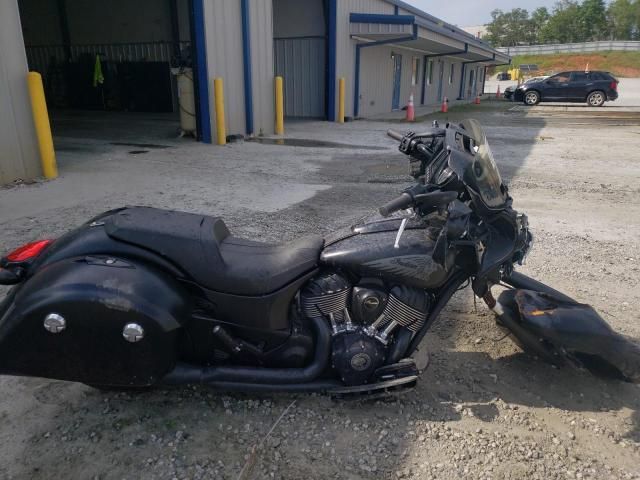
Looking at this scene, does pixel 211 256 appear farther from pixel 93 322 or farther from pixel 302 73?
pixel 302 73

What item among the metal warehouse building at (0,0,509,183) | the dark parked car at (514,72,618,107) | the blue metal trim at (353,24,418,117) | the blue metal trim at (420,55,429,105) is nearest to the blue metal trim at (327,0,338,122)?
the metal warehouse building at (0,0,509,183)

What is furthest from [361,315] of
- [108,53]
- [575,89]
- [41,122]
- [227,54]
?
[575,89]

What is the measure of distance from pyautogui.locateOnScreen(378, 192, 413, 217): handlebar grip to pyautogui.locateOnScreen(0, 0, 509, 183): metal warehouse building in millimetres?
9637

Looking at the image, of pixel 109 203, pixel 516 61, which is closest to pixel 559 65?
pixel 516 61

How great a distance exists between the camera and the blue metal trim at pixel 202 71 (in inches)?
406

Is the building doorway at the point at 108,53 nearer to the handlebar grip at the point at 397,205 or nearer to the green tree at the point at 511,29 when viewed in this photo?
the handlebar grip at the point at 397,205

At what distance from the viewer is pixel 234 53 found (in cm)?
1141

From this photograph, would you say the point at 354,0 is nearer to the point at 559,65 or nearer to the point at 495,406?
the point at 495,406

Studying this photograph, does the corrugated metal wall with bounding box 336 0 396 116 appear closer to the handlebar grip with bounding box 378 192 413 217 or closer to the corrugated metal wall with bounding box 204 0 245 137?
the corrugated metal wall with bounding box 204 0 245 137

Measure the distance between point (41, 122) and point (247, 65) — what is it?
5.70m

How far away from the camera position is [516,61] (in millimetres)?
69250

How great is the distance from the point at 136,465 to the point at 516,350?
7.25 feet

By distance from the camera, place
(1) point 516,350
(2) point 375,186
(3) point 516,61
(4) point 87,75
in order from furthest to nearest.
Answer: (3) point 516,61 < (4) point 87,75 < (2) point 375,186 < (1) point 516,350

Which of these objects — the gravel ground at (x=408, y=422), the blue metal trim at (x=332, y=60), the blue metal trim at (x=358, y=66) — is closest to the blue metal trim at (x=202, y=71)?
the blue metal trim at (x=332, y=60)
